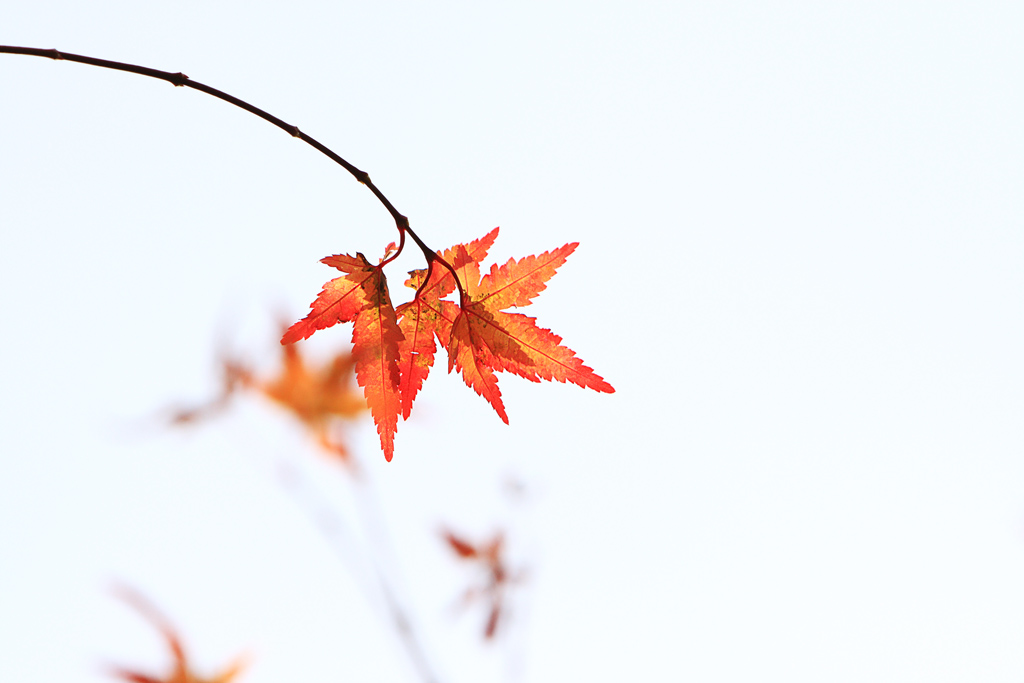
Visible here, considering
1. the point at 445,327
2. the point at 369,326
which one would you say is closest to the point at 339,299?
the point at 369,326

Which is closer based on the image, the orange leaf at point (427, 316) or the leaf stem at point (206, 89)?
the leaf stem at point (206, 89)

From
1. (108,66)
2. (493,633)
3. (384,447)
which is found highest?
(108,66)

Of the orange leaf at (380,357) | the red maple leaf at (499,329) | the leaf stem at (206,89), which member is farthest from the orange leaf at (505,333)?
the leaf stem at (206,89)

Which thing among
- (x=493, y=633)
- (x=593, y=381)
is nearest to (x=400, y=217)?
(x=593, y=381)

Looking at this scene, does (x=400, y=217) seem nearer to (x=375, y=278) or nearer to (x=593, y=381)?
(x=375, y=278)

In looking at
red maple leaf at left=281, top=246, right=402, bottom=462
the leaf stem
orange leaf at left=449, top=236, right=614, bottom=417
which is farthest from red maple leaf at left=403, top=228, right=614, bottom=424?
the leaf stem

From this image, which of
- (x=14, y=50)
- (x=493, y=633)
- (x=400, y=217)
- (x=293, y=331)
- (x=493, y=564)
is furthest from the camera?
(x=493, y=564)

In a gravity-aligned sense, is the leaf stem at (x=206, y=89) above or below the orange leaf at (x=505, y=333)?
above

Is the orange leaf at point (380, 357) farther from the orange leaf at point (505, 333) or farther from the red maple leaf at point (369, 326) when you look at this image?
the orange leaf at point (505, 333)
